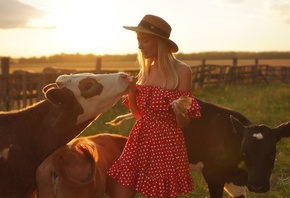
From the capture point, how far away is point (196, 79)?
22.5m

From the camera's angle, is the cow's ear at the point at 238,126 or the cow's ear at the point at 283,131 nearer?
the cow's ear at the point at 283,131

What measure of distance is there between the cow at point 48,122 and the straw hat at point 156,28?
483mm

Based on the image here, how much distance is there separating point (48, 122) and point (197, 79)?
18816 mm

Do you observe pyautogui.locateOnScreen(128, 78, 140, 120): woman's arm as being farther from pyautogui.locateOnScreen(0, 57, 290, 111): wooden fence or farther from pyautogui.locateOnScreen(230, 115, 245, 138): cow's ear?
pyautogui.locateOnScreen(0, 57, 290, 111): wooden fence

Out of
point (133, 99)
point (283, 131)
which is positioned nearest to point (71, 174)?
point (133, 99)

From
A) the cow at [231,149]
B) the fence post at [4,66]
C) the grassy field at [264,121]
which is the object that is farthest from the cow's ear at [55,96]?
the fence post at [4,66]

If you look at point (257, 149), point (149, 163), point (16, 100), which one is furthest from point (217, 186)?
point (16, 100)

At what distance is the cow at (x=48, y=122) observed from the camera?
392 cm

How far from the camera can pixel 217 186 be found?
5.47m

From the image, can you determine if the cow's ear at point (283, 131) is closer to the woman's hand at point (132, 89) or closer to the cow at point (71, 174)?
the woman's hand at point (132, 89)

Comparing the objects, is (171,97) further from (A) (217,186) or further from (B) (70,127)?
(A) (217,186)

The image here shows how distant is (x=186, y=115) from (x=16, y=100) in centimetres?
907

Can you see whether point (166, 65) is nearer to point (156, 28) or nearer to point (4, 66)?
point (156, 28)

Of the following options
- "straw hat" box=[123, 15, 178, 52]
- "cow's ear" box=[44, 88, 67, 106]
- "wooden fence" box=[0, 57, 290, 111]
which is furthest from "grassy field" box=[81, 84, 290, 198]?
"cow's ear" box=[44, 88, 67, 106]
